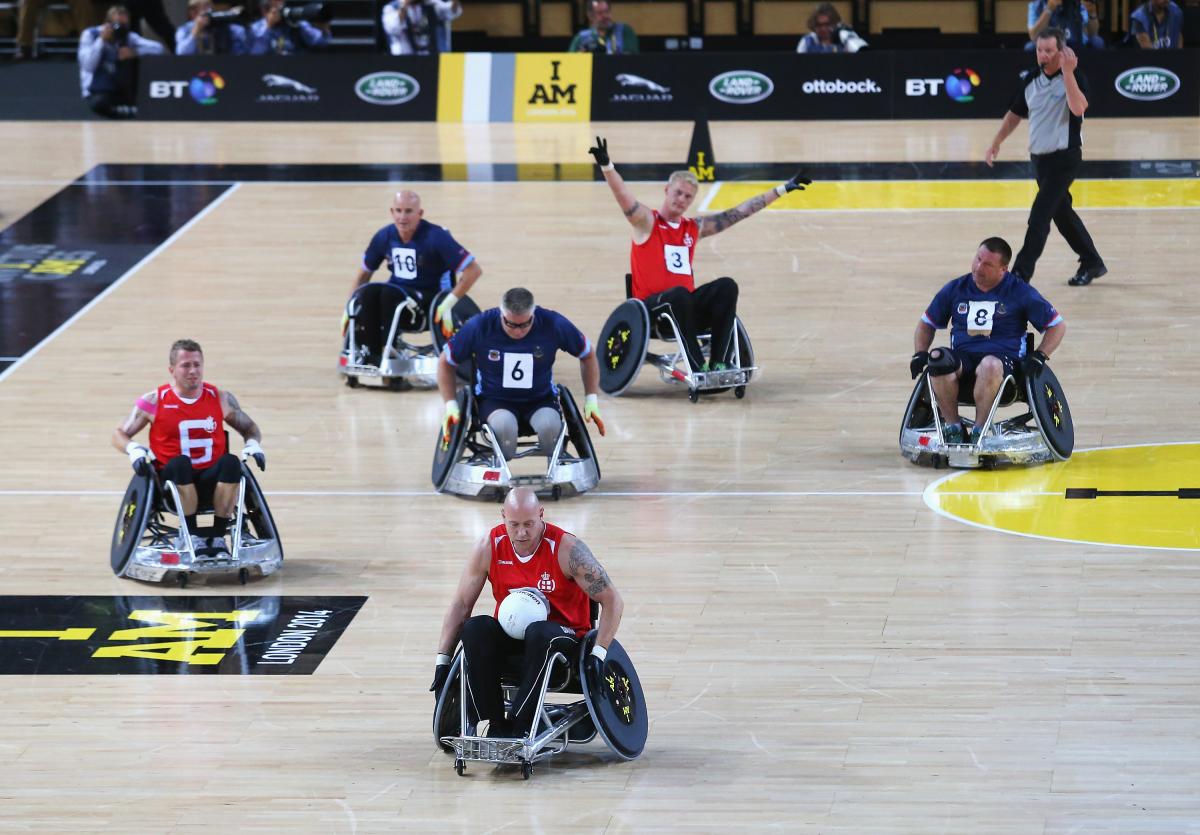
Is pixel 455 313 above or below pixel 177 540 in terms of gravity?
above

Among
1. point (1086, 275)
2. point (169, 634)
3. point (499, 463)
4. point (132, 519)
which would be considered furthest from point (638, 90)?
point (169, 634)

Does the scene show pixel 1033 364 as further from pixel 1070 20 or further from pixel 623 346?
pixel 1070 20

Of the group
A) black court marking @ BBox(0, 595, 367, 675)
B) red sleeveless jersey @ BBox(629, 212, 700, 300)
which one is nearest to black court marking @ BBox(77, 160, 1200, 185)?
red sleeveless jersey @ BBox(629, 212, 700, 300)

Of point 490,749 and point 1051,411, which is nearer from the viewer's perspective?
point 490,749

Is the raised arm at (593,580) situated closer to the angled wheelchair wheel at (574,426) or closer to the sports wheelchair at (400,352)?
the angled wheelchair wheel at (574,426)

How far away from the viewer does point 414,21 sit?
2989 centimetres

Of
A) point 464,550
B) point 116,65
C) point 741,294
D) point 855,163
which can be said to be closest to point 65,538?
point 464,550

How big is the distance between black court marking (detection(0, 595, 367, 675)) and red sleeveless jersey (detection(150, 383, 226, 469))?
891mm

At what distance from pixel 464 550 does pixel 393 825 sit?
14.0ft

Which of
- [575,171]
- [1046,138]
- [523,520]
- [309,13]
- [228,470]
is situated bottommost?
[228,470]

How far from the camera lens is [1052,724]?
1042 cm

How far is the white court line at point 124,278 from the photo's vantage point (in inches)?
750

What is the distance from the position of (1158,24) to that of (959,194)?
6.60 m

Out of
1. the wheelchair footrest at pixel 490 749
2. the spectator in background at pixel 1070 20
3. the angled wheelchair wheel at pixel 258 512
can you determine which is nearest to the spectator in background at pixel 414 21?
the spectator in background at pixel 1070 20
